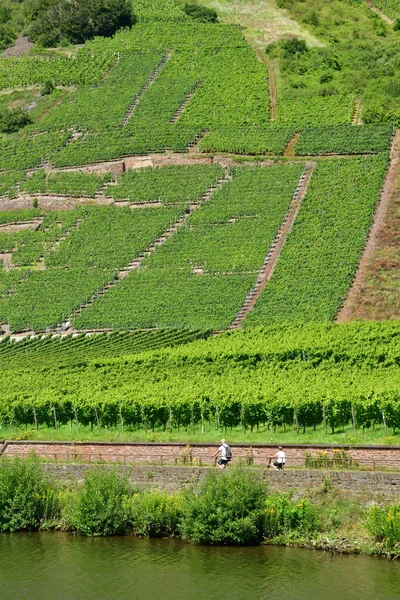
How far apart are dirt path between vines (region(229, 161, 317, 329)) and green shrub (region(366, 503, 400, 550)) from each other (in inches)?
1473

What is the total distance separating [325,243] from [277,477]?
44.5 metres

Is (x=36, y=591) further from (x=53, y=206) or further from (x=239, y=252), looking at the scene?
(x=53, y=206)

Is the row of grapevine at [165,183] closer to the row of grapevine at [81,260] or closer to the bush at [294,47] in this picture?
the row of grapevine at [81,260]

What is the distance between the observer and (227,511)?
39.5m

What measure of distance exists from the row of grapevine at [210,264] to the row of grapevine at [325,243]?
→ 6.62ft

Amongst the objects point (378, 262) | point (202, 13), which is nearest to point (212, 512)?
point (378, 262)

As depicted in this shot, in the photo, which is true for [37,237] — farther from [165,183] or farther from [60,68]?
[60,68]

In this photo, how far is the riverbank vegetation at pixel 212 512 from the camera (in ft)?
128

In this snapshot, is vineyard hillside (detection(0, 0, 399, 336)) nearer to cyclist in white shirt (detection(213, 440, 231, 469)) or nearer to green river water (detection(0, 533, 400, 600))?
cyclist in white shirt (detection(213, 440, 231, 469))

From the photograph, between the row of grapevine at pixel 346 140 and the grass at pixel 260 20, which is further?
the grass at pixel 260 20

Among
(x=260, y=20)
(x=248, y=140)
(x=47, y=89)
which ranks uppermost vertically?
(x=260, y=20)

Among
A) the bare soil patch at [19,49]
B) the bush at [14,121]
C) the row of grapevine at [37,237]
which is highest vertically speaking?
the bare soil patch at [19,49]

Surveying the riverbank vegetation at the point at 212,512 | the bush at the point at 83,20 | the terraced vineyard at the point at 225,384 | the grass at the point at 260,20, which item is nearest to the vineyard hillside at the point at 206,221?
the terraced vineyard at the point at 225,384

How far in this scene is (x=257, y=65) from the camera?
12400 centimetres
